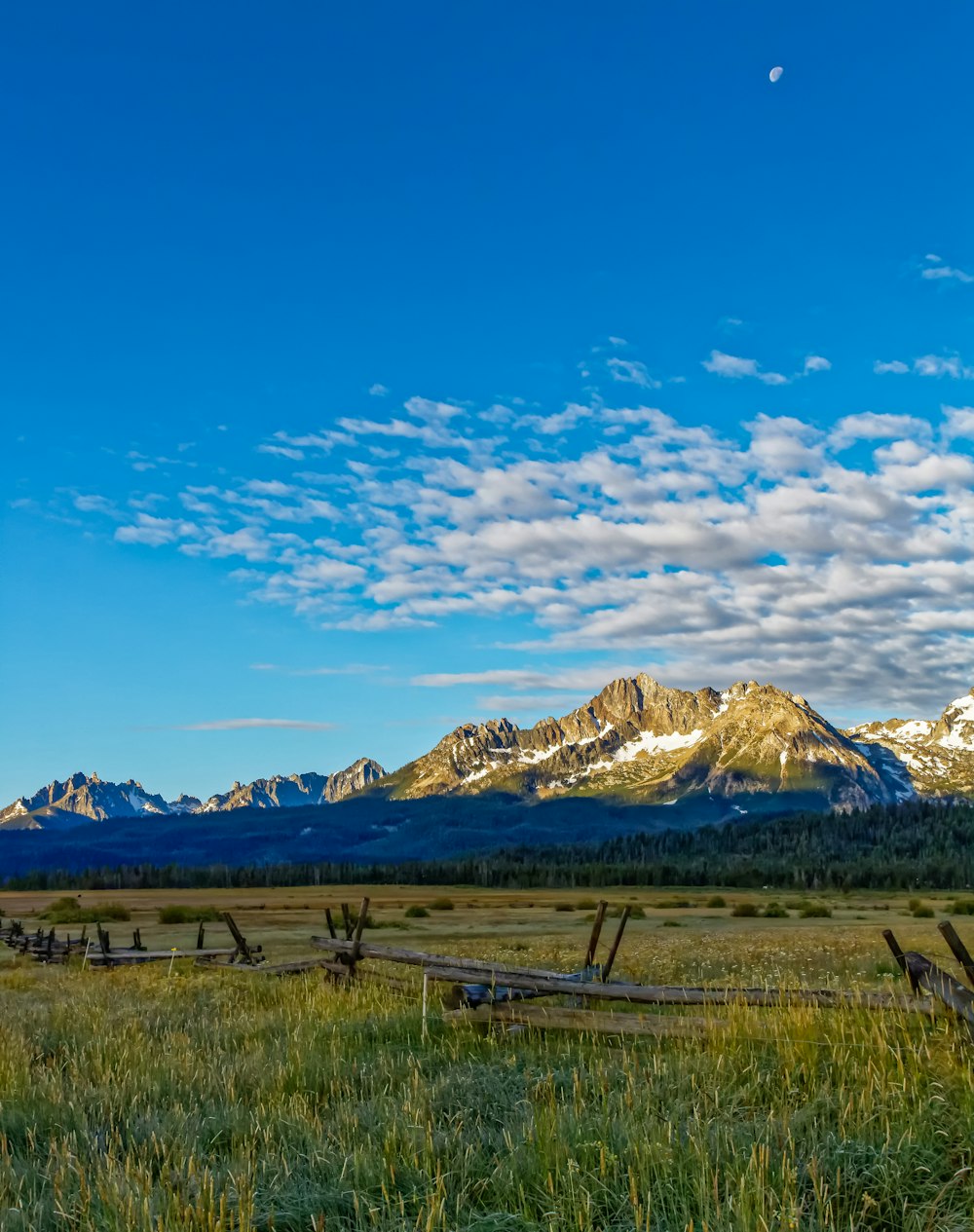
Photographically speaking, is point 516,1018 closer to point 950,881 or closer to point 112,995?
point 112,995

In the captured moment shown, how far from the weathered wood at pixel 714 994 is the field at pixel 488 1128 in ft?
0.63

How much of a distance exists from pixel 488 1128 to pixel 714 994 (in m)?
4.27

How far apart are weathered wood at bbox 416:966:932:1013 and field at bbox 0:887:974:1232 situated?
7.6 inches

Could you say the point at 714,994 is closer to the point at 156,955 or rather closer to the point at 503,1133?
the point at 503,1133

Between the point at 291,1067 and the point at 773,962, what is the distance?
22140mm

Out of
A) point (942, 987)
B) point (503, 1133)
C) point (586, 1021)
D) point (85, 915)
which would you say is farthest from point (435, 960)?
point (85, 915)

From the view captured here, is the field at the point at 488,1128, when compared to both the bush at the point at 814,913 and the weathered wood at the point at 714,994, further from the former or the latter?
the bush at the point at 814,913

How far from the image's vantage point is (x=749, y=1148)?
595cm

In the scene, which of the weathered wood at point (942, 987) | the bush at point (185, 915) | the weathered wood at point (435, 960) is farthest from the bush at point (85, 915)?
the weathered wood at point (942, 987)

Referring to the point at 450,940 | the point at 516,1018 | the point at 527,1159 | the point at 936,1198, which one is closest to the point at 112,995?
the point at 516,1018

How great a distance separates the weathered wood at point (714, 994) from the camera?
29.8ft

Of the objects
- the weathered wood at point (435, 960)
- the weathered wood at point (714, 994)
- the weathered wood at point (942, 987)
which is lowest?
the weathered wood at point (435, 960)

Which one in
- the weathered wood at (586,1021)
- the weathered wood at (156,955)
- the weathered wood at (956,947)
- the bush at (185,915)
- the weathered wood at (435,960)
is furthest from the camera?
the bush at (185,915)

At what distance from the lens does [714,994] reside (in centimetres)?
1044
